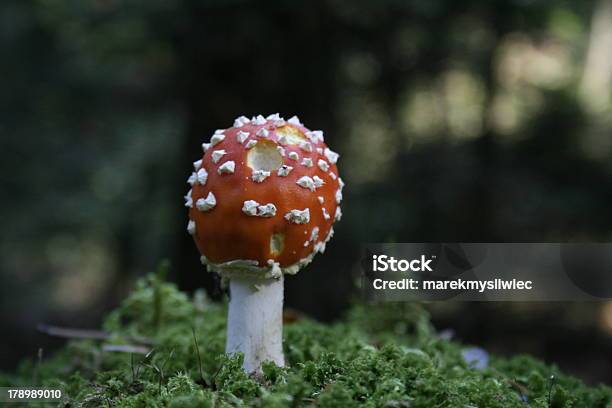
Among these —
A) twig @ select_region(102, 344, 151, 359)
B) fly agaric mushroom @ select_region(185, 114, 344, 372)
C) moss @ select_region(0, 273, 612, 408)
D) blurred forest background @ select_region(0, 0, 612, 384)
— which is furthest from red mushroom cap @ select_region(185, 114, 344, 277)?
blurred forest background @ select_region(0, 0, 612, 384)

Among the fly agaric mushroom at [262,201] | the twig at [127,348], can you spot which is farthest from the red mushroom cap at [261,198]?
the twig at [127,348]

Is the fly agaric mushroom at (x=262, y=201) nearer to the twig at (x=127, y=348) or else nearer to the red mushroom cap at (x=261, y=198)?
the red mushroom cap at (x=261, y=198)

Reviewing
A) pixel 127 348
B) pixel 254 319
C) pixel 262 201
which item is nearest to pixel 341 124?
pixel 127 348

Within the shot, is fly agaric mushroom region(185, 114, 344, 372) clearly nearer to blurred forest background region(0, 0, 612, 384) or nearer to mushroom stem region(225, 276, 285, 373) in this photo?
mushroom stem region(225, 276, 285, 373)

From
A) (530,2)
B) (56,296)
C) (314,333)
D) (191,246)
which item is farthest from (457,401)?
(56,296)

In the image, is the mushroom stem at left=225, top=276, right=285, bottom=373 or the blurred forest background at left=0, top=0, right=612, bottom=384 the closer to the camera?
the mushroom stem at left=225, top=276, right=285, bottom=373

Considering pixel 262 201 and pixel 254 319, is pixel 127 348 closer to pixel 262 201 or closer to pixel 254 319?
pixel 254 319

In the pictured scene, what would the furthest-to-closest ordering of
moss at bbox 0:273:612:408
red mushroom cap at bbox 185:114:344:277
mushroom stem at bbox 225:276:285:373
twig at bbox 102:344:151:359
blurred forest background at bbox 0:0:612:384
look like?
blurred forest background at bbox 0:0:612:384, twig at bbox 102:344:151:359, mushroom stem at bbox 225:276:285:373, red mushroom cap at bbox 185:114:344:277, moss at bbox 0:273:612:408
